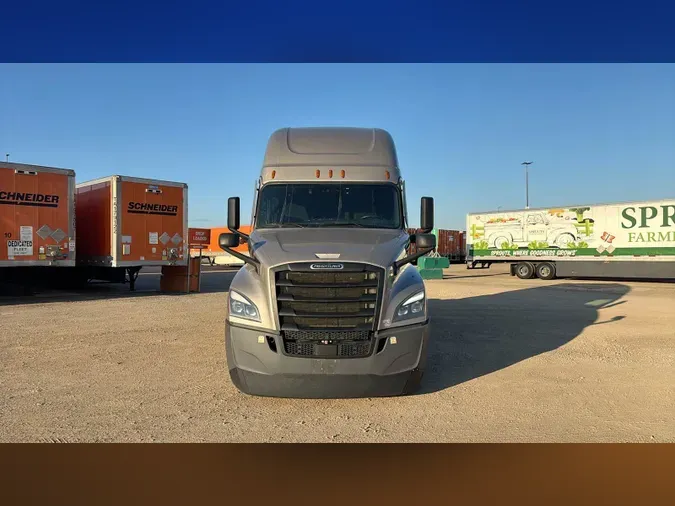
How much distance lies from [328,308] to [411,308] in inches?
35.3

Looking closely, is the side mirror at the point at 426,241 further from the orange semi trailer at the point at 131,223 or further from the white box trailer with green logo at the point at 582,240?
the white box trailer with green logo at the point at 582,240

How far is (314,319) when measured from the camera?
17.4 feet

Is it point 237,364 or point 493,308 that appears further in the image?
point 493,308

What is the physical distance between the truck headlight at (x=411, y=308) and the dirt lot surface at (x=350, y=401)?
993 mm

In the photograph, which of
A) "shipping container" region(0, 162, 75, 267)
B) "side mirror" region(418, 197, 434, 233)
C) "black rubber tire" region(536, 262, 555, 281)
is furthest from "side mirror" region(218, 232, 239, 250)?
"black rubber tire" region(536, 262, 555, 281)

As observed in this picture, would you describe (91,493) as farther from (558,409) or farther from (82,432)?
(558,409)

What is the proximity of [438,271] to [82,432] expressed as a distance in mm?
24359

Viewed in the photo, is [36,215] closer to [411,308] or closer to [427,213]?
[427,213]

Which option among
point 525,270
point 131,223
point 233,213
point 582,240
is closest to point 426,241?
point 233,213

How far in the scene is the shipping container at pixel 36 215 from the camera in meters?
14.1

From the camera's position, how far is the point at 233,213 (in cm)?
696

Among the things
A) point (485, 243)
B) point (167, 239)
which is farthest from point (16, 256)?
point (485, 243)

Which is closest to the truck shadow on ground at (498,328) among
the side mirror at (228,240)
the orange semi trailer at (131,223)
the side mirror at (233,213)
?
the side mirror at (228,240)

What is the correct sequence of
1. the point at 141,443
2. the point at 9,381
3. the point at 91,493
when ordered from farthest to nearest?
the point at 9,381
the point at 141,443
the point at 91,493
